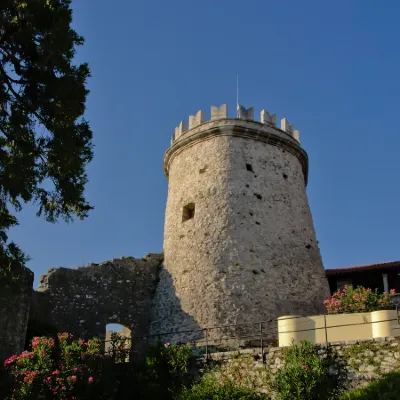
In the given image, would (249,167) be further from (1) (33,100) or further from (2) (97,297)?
(1) (33,100)

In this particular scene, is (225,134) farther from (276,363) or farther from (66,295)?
(276,363)

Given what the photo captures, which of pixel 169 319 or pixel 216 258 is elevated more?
pixel 216 258

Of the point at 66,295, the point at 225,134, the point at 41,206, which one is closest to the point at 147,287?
the point at 66,295

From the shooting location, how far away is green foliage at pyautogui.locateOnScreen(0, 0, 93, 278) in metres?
9.86

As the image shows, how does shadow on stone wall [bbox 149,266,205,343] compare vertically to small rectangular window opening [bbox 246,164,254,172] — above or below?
below

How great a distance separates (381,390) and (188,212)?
10250 millimetres

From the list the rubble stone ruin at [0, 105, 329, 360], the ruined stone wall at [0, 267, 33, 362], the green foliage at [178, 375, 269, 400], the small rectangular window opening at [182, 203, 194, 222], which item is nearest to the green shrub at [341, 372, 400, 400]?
the green foliage at [178, 375, 269, 400]

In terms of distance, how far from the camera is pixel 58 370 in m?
13.3

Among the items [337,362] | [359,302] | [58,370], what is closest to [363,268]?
[359,302]

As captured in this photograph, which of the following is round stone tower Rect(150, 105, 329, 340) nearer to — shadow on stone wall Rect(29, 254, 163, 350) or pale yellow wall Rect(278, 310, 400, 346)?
shadow on stone wall Rect(29, 254, 163, 350)

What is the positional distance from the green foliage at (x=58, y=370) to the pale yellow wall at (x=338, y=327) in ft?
15.1

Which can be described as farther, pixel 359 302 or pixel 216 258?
pixel 216 258

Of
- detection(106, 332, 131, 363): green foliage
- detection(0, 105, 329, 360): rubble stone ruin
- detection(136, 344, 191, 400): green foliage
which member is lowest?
detection(136, 344, 191, 400): green foliage

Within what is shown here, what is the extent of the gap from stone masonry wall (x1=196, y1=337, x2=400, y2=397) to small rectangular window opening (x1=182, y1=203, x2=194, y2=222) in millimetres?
6297
